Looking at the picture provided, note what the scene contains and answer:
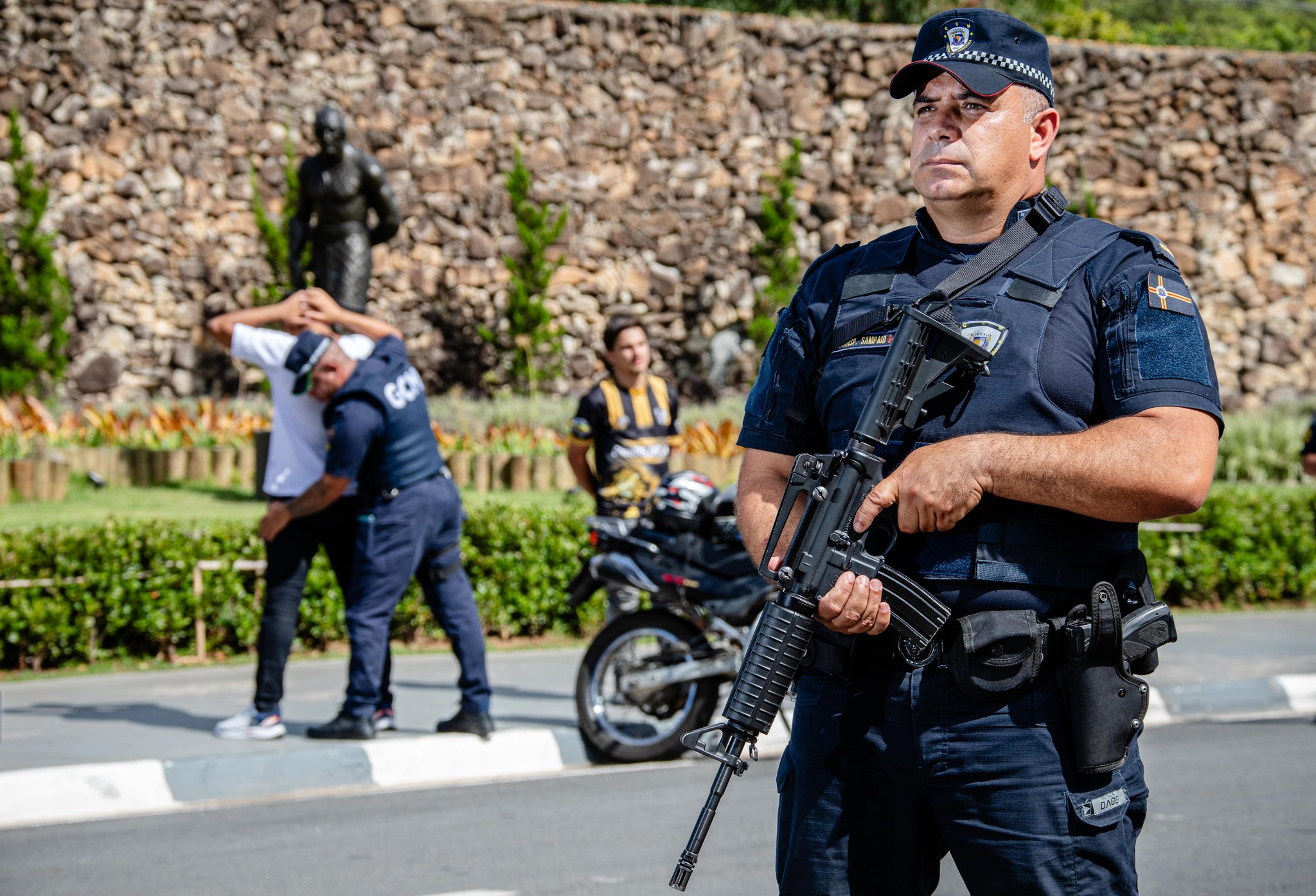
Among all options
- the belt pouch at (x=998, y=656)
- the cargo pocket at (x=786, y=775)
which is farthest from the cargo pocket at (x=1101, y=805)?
the cargo pocket at (x=786, y=775)

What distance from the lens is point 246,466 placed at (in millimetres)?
12812

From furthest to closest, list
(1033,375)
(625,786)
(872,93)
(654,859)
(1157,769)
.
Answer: (872,93) → (1157,769) → (625,786) → (654,859) → (1033,375)

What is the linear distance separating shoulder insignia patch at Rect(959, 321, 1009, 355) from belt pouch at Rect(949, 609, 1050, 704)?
43cm

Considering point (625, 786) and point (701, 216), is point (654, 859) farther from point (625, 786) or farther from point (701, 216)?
point (701, 216)

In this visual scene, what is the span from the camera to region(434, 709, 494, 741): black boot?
573cm

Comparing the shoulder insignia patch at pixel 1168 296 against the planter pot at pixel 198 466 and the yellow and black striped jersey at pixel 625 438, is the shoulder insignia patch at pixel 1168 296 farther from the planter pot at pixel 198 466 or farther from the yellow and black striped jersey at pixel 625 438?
the planter pot at pixel 198 466

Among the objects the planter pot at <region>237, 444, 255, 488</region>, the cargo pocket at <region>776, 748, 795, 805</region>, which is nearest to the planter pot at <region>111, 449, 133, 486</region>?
the planter pot at <region>237, 444, 255, 488</region>

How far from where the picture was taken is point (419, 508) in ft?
18.8

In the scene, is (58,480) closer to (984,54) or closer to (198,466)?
(198,466)

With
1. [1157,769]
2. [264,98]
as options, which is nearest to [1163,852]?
[1157,769]

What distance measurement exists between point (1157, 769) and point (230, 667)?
498cm

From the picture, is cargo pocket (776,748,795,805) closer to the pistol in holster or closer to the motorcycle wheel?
the pistol in holster

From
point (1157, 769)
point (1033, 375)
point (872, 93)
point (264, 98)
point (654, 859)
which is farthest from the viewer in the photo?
point (872, 93)

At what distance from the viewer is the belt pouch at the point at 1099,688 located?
2066 millimetres
